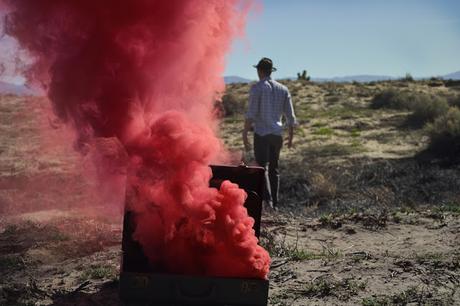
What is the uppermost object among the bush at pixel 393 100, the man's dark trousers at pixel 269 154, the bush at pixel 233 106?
the bush at pixel 393 100

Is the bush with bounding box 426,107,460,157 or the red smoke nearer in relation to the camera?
the red smoke

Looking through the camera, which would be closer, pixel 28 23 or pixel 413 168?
pixel 28 23

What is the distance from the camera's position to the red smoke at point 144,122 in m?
4.41

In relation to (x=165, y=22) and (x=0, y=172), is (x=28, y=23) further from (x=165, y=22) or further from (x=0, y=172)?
(x=0, y=172)

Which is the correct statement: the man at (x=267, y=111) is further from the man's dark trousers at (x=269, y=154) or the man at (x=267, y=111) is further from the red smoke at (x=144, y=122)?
the red smoke at (x=144, y=122)

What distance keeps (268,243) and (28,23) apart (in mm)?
3474

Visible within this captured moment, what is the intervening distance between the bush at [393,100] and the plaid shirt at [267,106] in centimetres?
1606

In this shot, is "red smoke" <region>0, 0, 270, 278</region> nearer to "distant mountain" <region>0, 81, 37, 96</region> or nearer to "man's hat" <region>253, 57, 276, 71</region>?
"distant mountain" <region>0, 81, 37, 96</region>

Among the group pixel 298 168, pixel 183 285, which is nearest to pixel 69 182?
pixel 298 168

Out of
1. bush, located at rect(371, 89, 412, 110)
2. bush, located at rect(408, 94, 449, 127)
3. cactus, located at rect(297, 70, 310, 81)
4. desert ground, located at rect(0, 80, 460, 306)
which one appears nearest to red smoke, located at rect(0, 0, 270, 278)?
desert ground, located at rect(0, 80, 460, 306)

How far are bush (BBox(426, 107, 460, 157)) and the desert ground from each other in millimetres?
352

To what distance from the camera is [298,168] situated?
12.9 meters

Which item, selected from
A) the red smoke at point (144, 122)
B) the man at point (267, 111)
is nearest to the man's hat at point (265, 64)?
the man at point (267, 111)

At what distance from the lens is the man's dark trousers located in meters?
8.52
